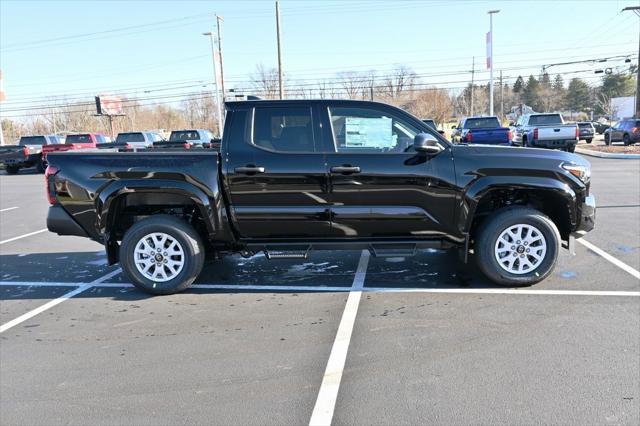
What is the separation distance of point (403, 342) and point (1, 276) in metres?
4.99

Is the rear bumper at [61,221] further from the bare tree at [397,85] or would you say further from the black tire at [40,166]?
the bare tree at [397,85]

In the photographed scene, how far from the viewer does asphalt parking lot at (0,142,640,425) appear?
2.96m

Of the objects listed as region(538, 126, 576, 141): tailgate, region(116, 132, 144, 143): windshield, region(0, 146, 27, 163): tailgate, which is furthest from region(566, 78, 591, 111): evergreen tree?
region(0, 146, 27, 163): tailgate

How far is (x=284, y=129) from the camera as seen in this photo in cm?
498

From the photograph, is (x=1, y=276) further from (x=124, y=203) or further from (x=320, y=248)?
(x=320, y=248)

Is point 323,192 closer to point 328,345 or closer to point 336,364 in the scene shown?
point 328,345

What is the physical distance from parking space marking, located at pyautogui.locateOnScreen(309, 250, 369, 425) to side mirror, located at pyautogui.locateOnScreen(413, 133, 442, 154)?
155 centimetres

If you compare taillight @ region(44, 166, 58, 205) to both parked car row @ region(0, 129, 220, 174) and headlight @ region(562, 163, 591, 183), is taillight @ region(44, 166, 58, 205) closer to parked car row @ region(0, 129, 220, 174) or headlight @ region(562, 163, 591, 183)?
headlight @ region(562, 163, 591, 183)

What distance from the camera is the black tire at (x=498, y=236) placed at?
4910 mm

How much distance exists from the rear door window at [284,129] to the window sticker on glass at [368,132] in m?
0.38

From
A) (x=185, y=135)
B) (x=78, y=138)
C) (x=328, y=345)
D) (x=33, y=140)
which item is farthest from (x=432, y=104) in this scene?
(x=328, y=345)

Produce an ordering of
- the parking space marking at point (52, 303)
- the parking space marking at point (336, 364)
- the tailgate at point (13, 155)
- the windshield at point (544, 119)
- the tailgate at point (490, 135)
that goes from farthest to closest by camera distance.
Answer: the windshield at point (544, 119) → the tailgate at point (13, 155) → the tailgate at point (490, 135) → the parking space marking at point (52, 303) → the parking space marking at point (336, 364)

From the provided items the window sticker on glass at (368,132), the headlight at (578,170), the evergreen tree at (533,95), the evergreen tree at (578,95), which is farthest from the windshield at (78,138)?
the evergreen tree at (578,95)

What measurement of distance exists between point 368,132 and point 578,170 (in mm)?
2112
